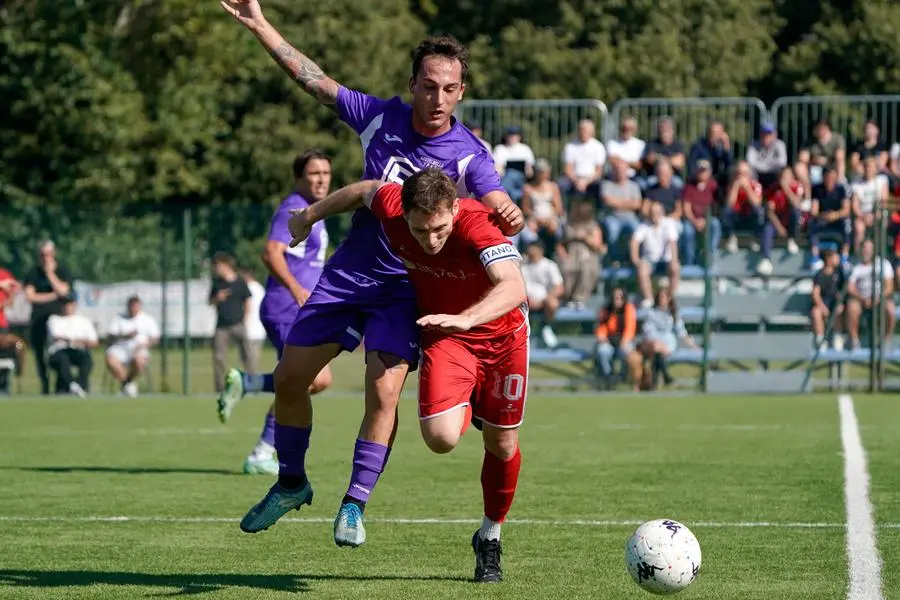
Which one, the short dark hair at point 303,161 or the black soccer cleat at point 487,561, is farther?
the short dark hair at point 303,161

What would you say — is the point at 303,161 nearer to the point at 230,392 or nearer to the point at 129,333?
the point at 230,392

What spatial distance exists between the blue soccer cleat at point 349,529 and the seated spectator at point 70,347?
14.2 meters

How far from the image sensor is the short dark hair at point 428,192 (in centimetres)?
631

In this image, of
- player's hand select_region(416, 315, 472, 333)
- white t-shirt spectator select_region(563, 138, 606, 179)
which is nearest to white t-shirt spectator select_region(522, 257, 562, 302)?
white t-shirt spectator select_region(563, 138, 606, 179)

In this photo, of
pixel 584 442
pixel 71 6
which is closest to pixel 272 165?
pixel 71 6

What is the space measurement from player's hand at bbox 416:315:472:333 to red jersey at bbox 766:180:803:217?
15255mm

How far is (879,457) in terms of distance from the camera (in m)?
11.4

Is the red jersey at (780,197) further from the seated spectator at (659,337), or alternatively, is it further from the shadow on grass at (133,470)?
the shadow on grass at (133,470)

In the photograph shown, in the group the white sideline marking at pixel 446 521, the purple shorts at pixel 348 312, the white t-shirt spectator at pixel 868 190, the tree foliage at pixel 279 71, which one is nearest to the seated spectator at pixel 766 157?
the white t-shirt spectator at pixel 868 190

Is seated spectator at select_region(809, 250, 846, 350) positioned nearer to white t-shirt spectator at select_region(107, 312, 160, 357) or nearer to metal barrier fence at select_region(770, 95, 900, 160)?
metal barrier fence at select_region(770, 95, 900, 160)

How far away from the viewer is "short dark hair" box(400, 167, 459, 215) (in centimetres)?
631

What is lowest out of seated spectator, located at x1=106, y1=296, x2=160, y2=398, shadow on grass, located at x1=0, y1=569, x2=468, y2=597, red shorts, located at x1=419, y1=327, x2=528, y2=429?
seated spectator, located at x1=106, y1=296, x2=160, y2=398

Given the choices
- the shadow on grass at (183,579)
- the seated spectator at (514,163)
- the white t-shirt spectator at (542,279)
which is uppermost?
the seated spectator at (514,163)

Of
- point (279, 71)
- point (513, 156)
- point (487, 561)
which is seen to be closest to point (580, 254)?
point (513, 156)
